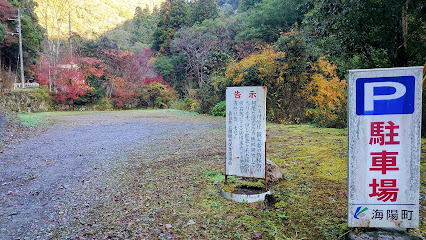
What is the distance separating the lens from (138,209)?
2809 mm

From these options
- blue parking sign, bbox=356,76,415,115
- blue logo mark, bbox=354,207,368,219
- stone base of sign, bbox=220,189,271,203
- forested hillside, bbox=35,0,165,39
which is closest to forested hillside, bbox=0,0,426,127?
forested hillside, bbox=35,0,165,39

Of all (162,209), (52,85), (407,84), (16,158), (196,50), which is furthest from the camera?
(52,85)

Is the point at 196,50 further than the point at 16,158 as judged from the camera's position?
Yes

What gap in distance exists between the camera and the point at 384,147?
74.8 inches

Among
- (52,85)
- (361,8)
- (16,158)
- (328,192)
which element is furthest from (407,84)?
(52,85)

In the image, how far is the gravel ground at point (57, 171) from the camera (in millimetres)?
2623

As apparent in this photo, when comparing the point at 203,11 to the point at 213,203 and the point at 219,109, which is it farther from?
the point at 213,203

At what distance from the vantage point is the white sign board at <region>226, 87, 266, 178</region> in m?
3.11

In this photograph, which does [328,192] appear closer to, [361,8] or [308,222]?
[308,222]

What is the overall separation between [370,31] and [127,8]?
132 feet

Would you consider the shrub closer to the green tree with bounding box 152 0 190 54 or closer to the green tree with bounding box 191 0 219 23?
the green tree with bounding box 152 0 190 54

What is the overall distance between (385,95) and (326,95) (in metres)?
7.75

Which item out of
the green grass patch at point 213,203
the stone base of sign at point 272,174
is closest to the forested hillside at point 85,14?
the green grass patch at point 213,203

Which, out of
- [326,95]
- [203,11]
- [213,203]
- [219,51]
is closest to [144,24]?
[203,11]
